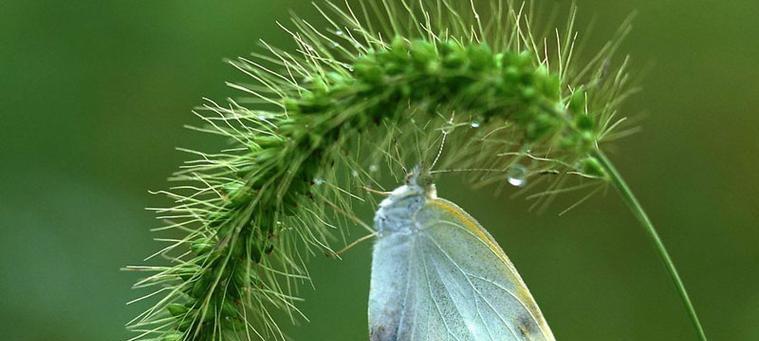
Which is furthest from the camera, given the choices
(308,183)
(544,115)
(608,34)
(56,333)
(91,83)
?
(608,34)

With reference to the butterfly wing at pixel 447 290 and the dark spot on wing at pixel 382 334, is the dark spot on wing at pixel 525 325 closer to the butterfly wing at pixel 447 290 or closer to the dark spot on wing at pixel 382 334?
the butterfly wing at pixel 447 290

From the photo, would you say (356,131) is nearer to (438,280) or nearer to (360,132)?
(360,132)

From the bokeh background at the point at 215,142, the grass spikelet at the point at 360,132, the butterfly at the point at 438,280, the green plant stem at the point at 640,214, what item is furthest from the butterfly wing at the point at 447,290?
the bokeh background at the point at 215,142

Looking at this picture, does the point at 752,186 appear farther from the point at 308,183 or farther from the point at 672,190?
the point at 308,183

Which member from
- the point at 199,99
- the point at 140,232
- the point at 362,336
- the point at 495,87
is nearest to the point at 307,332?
the point at 362,336

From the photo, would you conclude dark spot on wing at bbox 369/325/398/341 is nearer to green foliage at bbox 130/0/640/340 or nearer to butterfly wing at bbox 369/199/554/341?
butterfly wing at bbox 369/199/554/341

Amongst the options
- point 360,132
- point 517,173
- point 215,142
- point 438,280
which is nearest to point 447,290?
point 438,280
